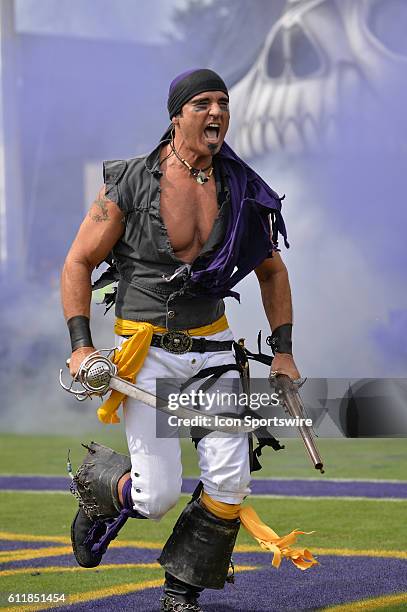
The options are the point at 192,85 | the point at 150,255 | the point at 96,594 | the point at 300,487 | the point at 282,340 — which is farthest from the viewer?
the point at 300,487

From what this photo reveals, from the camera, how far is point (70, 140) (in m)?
16.6

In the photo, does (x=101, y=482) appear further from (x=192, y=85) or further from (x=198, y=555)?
(x=192, y=85)

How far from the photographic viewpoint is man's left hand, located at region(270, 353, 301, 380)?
5.14 meters

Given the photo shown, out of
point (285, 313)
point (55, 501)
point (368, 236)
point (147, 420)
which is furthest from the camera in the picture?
point (368, 236)

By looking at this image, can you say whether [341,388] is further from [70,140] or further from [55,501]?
[70,140]

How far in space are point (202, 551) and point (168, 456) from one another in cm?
39

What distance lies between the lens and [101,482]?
205 inches

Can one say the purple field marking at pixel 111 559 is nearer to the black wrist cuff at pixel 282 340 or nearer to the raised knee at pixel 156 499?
the raised knee at pixel 156 499

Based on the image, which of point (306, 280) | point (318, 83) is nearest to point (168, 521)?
point (306, 280)

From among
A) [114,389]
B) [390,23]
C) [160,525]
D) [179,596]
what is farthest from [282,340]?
[390,23]

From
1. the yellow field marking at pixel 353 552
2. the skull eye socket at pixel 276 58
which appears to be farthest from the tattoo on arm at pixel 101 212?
the skull eye socket at pixel 276 58

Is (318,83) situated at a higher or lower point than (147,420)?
higher

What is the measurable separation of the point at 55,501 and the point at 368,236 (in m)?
6.74

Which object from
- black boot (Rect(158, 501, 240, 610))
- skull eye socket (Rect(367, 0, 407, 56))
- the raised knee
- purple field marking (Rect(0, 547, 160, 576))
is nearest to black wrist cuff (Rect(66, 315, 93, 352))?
the raised knee
